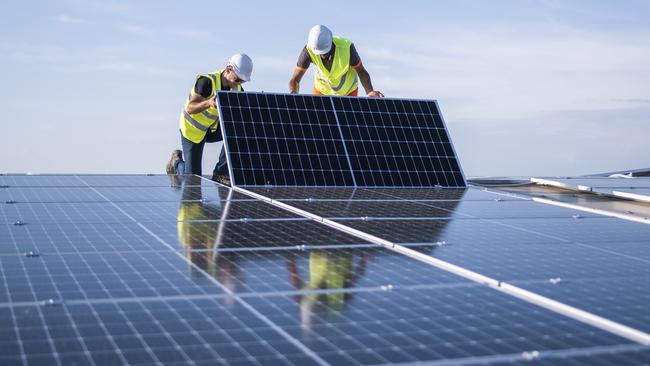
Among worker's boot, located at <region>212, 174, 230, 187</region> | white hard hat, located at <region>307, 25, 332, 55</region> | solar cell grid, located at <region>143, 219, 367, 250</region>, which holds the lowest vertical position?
solar cell grid, located at <region>143, 219, 367, 250</region>

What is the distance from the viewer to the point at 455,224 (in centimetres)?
951

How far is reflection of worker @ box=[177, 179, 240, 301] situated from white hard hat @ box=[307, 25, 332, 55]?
13.7 feet

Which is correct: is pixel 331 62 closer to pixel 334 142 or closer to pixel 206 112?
pixel 206 112

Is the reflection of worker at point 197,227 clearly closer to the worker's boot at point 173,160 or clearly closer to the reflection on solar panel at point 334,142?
the reflection on solar panel at point 334,142

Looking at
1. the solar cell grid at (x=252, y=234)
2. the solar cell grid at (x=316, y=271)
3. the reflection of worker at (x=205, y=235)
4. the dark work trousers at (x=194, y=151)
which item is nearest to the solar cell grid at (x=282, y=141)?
the reflection of worker at (x=205, y=235)

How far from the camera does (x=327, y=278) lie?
659 cm

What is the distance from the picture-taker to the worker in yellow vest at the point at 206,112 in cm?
1457

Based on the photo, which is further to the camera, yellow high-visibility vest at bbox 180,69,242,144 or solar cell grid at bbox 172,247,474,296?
yellow high-visibility vest at bbox 180,69,242,144

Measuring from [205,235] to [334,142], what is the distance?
17.5ft

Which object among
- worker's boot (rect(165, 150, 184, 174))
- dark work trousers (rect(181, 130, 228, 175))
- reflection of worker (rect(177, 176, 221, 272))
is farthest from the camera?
worker's boot (rect(165, 150, 184, 174))

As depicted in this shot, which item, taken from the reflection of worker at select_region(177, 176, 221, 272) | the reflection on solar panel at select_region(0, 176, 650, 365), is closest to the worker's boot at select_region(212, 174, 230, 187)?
the reflection of worker at select_region(177, 176, 221, 272)

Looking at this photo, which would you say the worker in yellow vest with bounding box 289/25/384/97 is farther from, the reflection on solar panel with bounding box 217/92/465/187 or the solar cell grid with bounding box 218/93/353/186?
the solar cell grid with bounding box 218/93/353/186

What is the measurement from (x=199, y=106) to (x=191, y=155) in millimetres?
1628

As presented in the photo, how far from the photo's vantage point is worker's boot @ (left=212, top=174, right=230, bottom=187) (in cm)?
1314
